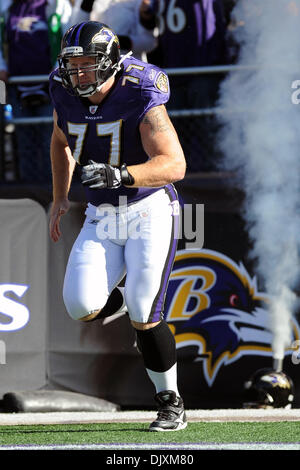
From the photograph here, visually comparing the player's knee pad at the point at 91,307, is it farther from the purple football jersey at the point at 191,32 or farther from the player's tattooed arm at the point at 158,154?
the purple football jersey at the point at 191,32

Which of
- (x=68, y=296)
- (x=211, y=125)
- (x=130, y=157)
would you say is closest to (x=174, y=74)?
(x=211, y=125)

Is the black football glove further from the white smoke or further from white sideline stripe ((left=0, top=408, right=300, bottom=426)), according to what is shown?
the white smoke

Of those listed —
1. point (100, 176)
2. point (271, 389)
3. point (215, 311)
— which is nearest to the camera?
point (100, 176)

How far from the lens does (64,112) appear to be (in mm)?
4719

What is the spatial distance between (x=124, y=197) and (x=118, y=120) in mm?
385

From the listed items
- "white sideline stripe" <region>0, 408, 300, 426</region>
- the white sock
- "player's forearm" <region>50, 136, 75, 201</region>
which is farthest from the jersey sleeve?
"white sideline stripe" <region>0, 408, 300, 426</region>

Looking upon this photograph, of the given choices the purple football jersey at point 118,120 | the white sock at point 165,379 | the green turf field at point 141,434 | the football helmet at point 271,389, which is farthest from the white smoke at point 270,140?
the purple football jersey at point 118,120

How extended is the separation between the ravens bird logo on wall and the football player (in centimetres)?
174

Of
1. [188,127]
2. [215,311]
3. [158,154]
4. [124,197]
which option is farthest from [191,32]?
[158,154]

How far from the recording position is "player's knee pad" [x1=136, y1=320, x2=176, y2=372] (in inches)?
179

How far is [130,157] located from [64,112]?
0.43 metres

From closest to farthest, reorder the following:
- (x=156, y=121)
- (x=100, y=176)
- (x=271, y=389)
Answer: (x=100, y=176)
(x=156, y=121)
(x=271, y=389)

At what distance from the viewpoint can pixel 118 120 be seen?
179 inches

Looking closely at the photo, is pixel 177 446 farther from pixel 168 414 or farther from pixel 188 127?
pixel 188 127
